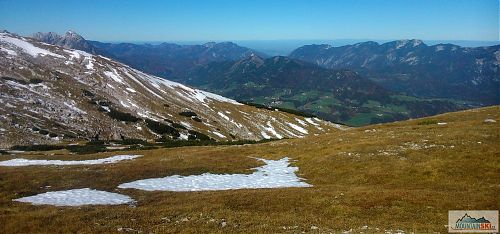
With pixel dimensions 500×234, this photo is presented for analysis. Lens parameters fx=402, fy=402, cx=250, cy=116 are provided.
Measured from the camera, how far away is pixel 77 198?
35.7 metres

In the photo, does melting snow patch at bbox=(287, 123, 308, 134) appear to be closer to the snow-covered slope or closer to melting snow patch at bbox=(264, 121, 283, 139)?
the snow-covered slope

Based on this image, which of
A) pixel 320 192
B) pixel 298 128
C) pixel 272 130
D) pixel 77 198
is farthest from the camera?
pixel 298 128

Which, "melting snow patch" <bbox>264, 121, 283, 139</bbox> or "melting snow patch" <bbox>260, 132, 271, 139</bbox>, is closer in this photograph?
"melting snow patch" <bbox>260, 132, 271, 139</bbox>

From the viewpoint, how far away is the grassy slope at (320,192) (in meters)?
26.4

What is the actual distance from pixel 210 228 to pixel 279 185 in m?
17.4

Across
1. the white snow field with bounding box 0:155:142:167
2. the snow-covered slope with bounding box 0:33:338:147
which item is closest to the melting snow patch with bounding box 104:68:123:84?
the snow-covered slope with bounding box 0:33:338:147

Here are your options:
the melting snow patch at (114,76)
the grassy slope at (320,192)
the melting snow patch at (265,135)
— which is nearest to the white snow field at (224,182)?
the grassy slope at (320,192)

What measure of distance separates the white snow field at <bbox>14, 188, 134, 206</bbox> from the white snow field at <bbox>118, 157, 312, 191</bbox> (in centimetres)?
395

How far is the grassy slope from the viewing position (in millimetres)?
26406

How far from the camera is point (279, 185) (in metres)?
41.9

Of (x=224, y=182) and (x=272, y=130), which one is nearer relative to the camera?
(x=224, y=182)

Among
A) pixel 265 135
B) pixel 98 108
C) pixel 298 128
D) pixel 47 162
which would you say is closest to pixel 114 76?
pixel 98 108

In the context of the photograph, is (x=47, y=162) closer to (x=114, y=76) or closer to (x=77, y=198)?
(x=77, y=198)

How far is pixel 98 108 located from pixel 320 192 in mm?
105318
